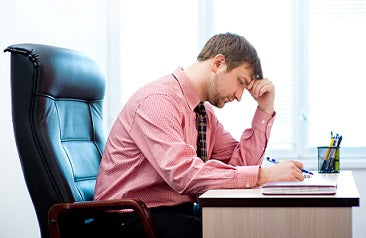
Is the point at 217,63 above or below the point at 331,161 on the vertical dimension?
above

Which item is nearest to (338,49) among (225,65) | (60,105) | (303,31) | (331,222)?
(303,31)

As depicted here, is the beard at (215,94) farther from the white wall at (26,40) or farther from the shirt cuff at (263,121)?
the white wall at (26,40)

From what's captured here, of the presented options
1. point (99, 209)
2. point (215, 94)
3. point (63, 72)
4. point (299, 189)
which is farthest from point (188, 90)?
point (299, 189)

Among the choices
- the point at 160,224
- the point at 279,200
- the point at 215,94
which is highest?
the point at 215,94

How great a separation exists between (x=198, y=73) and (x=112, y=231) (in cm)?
59

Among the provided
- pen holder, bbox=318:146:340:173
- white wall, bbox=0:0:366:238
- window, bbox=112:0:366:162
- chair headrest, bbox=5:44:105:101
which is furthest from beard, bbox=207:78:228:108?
window, bbox=112:0:366:162

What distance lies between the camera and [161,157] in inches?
72.3

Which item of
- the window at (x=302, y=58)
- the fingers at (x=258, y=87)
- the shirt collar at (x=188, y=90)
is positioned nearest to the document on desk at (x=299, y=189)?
the shirt collar at (x=188, y=90)

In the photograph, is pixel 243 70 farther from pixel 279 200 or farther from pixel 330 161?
pixel 279 200

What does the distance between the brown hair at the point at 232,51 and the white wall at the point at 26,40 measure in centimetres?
114

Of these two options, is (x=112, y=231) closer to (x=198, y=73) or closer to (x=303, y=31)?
(x=198, y=73)

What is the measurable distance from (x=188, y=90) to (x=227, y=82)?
13 cm

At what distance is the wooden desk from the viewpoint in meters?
1.49

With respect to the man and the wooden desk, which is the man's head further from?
the wooden desk
